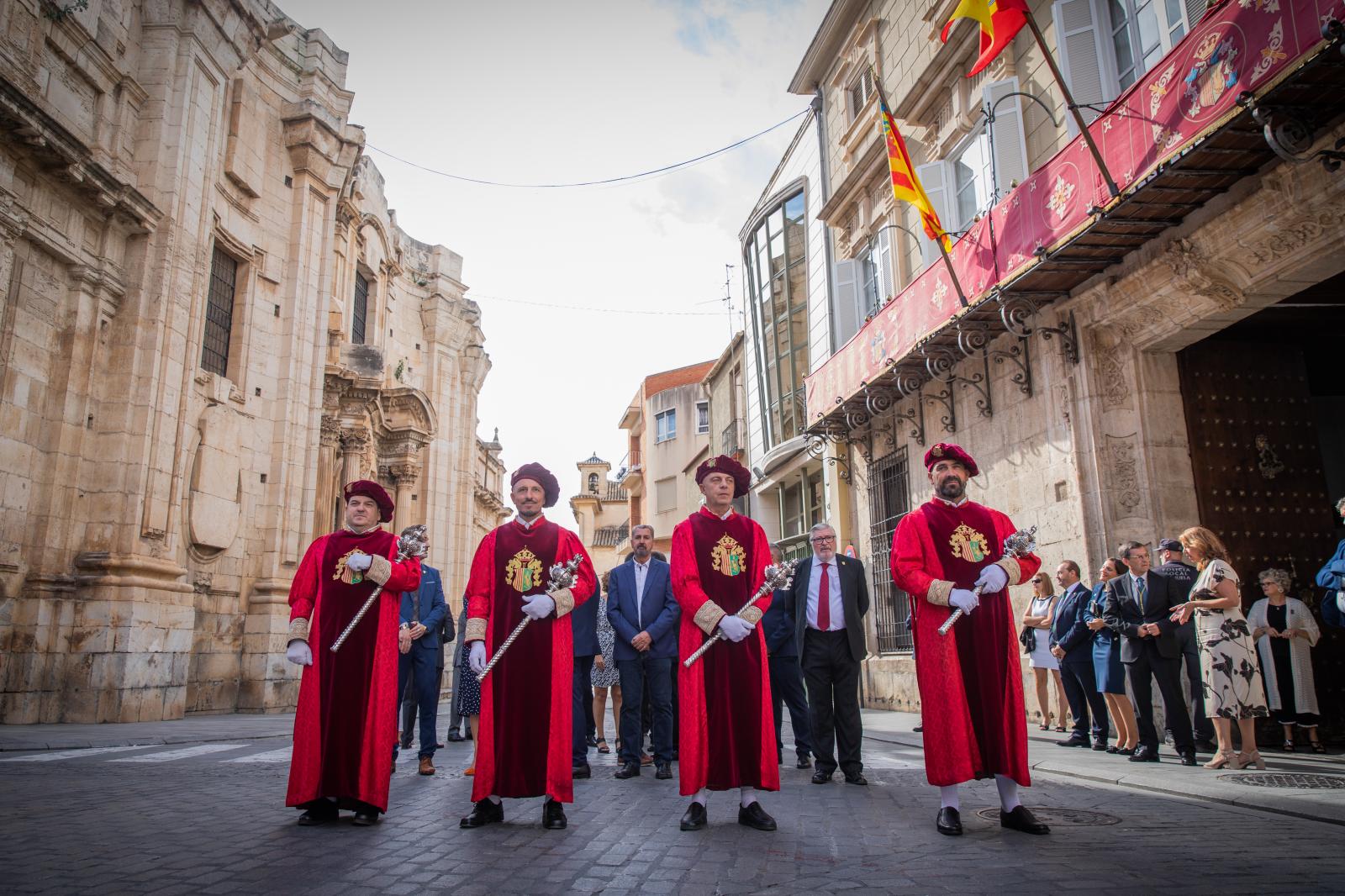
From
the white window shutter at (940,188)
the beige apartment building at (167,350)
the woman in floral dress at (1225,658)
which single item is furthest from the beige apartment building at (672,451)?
the woman in floral dress at (1225,658)

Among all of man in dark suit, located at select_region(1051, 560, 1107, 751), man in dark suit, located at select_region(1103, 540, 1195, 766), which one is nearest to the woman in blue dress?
man in dark suit, located at select_region(1051, 560, 1107, 751)

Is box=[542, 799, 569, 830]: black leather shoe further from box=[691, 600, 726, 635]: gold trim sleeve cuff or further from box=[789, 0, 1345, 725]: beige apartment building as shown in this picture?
box=[789, 0, 1345, 725]: beige apartment building

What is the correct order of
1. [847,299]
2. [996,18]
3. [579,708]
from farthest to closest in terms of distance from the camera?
[847,299]
[996,18]
[579,708]

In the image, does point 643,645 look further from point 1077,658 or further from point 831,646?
point 1077,658

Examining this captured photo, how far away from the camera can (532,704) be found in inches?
201

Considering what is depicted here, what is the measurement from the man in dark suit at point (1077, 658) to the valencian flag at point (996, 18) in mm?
5248

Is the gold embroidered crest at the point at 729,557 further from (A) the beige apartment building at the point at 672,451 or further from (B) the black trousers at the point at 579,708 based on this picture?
(A) the beige apartment building at the point at 672,451

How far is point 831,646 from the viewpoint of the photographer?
7.36 meters

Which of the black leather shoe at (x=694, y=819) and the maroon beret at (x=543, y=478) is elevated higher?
the maroon beret at (x=543, y=478)

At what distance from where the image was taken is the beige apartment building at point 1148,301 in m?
7.27

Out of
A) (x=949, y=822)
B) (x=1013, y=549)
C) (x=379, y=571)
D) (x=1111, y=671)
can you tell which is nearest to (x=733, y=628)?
(x=949, y=822)

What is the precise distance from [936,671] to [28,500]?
12681 mm

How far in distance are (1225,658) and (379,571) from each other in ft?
20.9

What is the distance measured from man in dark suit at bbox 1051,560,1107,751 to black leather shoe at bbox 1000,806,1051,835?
446cm
